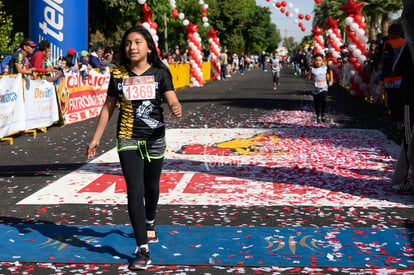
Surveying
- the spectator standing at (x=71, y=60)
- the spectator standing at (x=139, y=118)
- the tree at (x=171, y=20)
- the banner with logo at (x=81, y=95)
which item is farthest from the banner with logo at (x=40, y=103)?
the tree at (x=171, y=20)

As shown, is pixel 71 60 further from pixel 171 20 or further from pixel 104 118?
pixel 171 20

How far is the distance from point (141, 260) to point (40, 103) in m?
10.7

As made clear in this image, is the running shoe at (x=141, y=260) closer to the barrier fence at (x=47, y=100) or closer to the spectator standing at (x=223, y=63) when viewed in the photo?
the barrier fence at (x=47, y=100)

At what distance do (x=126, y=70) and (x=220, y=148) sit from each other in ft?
22.6

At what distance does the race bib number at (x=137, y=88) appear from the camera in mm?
4852

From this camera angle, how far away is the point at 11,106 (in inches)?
512

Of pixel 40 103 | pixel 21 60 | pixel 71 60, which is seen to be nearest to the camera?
pixel 21 60

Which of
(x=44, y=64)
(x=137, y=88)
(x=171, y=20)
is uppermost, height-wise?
(x=171, y=20)

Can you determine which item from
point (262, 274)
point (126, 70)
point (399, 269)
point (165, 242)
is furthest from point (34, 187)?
point (399, 269)

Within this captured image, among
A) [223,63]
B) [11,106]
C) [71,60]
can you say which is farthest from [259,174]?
[223,63]

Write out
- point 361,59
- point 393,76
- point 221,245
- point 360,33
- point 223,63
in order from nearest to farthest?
1. point 221,245
2. point 393,76
3. point 361,59
4. point 360,33
5. point 223,63

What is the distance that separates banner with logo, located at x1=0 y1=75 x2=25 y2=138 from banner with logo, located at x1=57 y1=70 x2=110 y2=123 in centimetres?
250

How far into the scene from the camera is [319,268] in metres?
4.79

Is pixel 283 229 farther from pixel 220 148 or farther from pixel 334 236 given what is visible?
pixel 220 148
